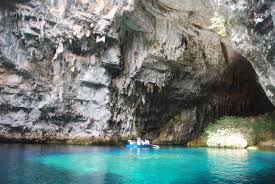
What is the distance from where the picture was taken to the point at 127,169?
16.7 metres

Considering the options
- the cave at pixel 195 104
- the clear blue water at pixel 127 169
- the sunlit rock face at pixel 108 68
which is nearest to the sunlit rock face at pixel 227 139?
the cave at pixel 195 104

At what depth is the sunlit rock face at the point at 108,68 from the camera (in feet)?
82.6

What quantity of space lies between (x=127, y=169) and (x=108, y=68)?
12.0 m

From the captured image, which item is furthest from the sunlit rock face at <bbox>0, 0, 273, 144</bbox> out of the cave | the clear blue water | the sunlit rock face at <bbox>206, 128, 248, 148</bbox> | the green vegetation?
the clear blue water

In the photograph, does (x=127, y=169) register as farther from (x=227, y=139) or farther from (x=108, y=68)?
(x=227, y=139)

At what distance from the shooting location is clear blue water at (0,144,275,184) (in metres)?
14.0

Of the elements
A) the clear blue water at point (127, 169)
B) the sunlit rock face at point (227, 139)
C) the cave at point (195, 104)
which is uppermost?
the cave at point (195, 104)

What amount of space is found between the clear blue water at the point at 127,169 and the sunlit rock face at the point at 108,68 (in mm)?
6728

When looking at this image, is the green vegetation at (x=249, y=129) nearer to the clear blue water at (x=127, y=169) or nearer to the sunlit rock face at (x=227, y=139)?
the sunlit rock face at (x=227, y=139)

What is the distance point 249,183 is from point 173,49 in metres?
14.6

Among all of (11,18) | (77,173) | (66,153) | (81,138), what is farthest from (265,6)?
(81,138)

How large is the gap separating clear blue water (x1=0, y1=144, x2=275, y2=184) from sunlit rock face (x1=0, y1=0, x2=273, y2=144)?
673cm

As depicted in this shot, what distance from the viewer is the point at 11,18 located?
2500 centimetres

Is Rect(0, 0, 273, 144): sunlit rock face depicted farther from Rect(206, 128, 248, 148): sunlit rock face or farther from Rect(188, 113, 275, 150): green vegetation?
Rect(206, 128, 248, 148): sunlit rock face
